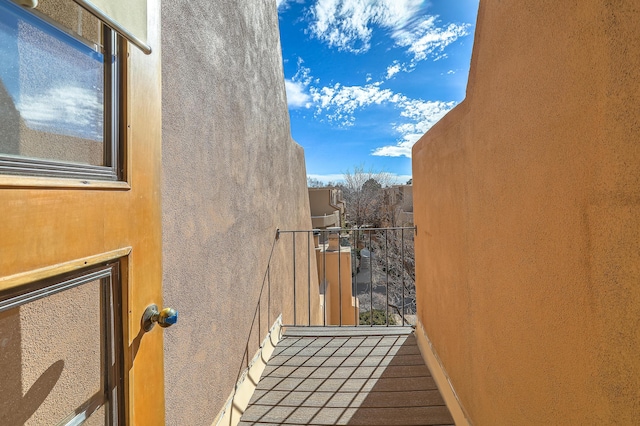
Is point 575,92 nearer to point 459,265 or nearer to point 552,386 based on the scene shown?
point 552,386

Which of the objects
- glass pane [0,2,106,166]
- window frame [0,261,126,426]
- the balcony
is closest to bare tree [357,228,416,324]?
the balcony

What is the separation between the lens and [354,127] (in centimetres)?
1983

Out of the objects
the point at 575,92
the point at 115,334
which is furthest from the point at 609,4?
the point at 115,334

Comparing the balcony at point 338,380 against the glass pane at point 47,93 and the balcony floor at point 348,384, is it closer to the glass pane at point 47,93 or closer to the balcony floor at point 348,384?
the balcony floor at point 348,384

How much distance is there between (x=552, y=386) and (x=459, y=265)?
0.84m

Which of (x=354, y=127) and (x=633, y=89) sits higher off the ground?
(x=354, y=127)

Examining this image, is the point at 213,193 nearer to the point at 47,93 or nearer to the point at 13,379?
the point at 47,93

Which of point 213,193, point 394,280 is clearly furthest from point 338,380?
point 394,280

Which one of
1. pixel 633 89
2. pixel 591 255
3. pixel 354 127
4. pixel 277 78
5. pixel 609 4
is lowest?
pixel 591 255

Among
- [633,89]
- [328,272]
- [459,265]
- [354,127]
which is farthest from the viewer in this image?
[354,127]

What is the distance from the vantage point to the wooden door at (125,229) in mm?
543

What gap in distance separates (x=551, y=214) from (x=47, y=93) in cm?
139

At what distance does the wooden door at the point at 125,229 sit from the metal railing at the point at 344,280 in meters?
1.68

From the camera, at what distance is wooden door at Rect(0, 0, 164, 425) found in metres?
0.54
